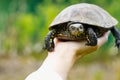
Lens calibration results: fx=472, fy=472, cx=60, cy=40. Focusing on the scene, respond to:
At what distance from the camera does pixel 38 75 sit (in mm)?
1201

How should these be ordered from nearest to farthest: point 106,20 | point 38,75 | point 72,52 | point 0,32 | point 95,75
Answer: point 38,75, point 72,52, point 106,20, point 95,75, point 0,32

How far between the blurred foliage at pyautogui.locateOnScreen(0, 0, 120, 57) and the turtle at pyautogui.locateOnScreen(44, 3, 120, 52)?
9.35 feet

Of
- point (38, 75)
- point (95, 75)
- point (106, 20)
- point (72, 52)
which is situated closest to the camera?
point (38, 75)

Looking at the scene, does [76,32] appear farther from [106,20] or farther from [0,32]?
[0,32]

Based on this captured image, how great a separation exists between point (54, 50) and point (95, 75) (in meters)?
2.97

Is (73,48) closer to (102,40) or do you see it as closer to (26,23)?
(102,40)

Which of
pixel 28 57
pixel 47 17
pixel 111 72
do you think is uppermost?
pixel 47 17

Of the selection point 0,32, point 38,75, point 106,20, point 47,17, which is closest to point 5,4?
point 0,32

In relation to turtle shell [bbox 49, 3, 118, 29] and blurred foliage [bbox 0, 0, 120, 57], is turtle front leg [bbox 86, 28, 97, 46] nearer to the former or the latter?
turtle shell [bbox 49, 3, 118, 29]

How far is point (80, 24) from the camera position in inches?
58.5

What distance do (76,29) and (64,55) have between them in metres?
0.13

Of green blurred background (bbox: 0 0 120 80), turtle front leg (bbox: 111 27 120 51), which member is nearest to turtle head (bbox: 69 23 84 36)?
turtle front leg (bbox: 111 27 120 51)

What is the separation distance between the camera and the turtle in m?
1.46

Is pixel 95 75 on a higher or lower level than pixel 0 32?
lower
